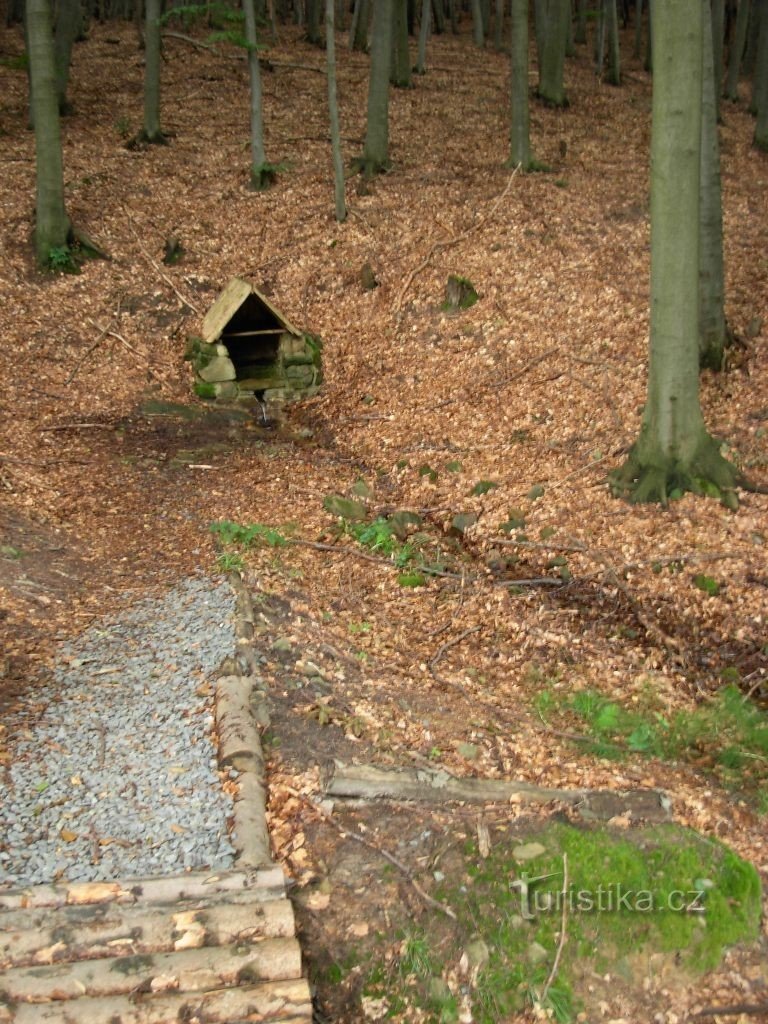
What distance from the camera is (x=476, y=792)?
512 cm

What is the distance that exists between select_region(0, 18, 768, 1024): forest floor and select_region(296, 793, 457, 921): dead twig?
0.13 feet

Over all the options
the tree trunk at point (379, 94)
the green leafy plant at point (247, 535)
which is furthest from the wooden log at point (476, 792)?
the tree trunk at point (379, 94)

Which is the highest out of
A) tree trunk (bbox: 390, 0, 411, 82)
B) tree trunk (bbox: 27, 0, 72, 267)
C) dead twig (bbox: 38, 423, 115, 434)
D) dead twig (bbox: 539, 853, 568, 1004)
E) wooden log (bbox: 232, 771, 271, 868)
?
tree trunk (bbox: 390, 0, 411, 82)

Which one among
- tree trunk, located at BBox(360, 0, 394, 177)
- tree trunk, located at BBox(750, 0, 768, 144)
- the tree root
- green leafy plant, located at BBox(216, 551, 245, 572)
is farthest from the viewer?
tree trunk, located at BBox(750, 0, 768, 144)

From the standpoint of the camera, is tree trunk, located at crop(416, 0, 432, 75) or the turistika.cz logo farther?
tree trunk, located at crop(416, 0, 432, 75)

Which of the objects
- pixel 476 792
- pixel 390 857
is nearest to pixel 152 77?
pixel 476 792

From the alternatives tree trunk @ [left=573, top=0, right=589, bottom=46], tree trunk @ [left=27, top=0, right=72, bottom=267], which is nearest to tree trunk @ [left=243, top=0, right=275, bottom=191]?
tree trunk @ [left=27, top=0, right=72, bottom=267]

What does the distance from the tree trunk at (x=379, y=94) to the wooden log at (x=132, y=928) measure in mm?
14968

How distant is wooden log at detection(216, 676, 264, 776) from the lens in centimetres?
505

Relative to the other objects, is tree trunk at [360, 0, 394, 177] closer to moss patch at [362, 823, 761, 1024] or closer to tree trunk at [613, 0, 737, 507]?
tree trunk at [613, 0, 737, 507]

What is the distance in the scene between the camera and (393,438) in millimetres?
10617

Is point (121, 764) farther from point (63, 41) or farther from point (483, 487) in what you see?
point (63, 41)

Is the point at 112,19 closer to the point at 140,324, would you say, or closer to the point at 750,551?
the point at 140,324

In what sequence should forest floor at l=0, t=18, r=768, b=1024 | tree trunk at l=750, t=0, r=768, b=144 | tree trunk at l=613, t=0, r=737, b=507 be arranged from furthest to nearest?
tree trunk at l=750, t=0, r=768, b=144 < tree trunk at l=613, t=0, r=737, b=507 < forest floor at l=0, t=18, r=768, b=1024
